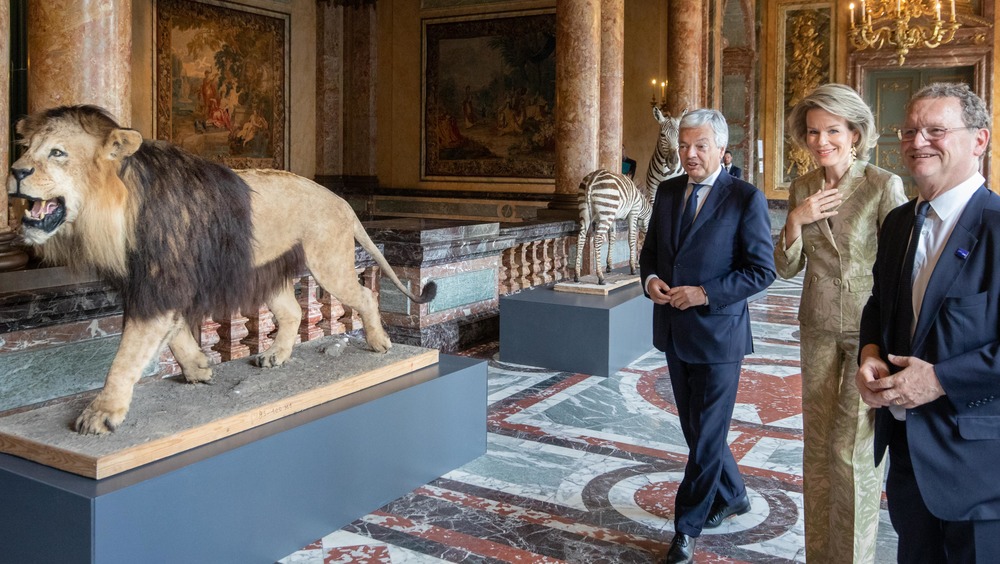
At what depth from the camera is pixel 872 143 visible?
3109 millimetres

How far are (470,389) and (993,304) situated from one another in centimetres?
288

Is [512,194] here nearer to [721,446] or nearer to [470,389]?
[470,389]

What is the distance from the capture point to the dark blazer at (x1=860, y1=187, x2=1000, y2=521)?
2180 mm

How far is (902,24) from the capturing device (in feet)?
44.6

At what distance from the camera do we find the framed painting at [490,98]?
16.7 m

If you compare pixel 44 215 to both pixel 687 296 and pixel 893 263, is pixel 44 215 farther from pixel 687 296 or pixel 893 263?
pixel 893 263

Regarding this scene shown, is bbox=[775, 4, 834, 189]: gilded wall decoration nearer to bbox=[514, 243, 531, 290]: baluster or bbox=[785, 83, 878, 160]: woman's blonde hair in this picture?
bbox=[514, 243, 531, 290]: baluster

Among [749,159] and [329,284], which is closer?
[329,284]

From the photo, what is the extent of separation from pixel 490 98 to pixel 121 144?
14.5 m

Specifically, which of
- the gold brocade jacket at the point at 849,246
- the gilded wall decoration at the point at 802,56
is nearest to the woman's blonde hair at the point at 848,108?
the gold brocade jacket at the point at 849,246

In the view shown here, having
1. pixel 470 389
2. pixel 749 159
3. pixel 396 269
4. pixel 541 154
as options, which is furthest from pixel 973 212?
pixel 749 159

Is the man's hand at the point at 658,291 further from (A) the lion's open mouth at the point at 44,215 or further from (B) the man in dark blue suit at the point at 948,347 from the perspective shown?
(A) the lion's open mouth at the point at 44,215

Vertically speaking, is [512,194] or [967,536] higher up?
[512,194]

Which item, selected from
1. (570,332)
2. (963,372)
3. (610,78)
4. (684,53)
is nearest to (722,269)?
(963,372)
